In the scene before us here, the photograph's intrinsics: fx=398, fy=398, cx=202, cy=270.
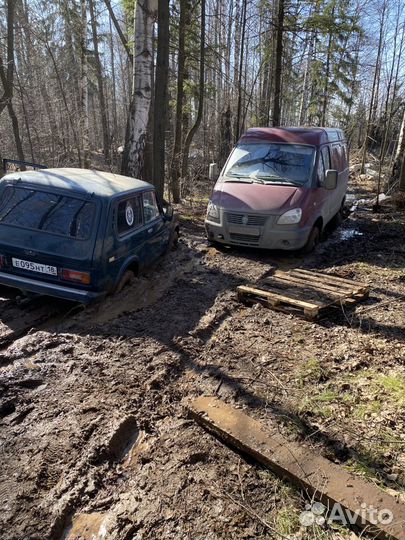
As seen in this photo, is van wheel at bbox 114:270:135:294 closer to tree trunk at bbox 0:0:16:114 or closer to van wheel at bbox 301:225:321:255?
van wheel at bbox 301:225:321:255

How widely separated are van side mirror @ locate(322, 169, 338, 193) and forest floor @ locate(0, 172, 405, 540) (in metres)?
2.87

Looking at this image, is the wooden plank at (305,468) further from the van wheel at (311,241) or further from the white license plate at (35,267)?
the van wheel at (311,241)

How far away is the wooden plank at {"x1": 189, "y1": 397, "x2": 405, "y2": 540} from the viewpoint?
2.43 m

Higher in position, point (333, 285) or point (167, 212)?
point (167, 212)

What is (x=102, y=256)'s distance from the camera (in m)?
5.15

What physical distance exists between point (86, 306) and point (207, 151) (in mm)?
20249

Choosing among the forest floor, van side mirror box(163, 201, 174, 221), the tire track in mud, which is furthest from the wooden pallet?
the tire track in mud

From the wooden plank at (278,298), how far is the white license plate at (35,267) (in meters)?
2.61

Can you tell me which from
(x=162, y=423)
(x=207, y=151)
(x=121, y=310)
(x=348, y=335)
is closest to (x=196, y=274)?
(x=121, y=310)

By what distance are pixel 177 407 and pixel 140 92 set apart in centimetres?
836

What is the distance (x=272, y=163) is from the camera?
28.5 feet

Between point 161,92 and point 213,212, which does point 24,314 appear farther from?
point 161,92

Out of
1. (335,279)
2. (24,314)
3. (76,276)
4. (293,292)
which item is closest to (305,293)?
(293,292)

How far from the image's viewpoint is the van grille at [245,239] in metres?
7.95
